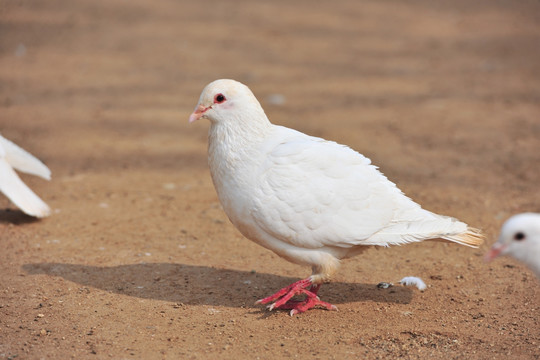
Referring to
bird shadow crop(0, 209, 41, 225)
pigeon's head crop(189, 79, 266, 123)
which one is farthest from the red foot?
bird shadow crop(0, 209, 41, 225)

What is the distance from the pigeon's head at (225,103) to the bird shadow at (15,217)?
2.36m

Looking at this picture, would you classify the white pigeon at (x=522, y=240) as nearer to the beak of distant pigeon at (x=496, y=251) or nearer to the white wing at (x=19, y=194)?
the beak of distant pigeon at (x=496, y=251)

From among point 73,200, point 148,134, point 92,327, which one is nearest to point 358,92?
point 148,134

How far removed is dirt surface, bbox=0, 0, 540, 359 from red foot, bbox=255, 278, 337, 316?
66 millimetres

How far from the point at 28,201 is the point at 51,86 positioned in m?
4.37

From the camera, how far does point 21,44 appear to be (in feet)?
38.1

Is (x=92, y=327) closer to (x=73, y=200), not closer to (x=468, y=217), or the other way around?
(x=73, y=200)

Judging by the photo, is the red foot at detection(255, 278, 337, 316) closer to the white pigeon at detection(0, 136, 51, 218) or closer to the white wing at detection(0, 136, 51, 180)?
the white pigeon at detection(0, 136, 51, 218)

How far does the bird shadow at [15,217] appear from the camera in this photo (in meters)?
6.01

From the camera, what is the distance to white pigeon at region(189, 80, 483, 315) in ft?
14.1

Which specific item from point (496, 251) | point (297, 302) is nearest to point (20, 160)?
point (297, 302)

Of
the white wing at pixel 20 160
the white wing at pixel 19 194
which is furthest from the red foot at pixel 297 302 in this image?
the white wing at pixel 20 160

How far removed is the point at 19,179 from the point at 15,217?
358mm

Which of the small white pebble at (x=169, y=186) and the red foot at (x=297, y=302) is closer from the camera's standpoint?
the red foot at (x=297, y=302)
